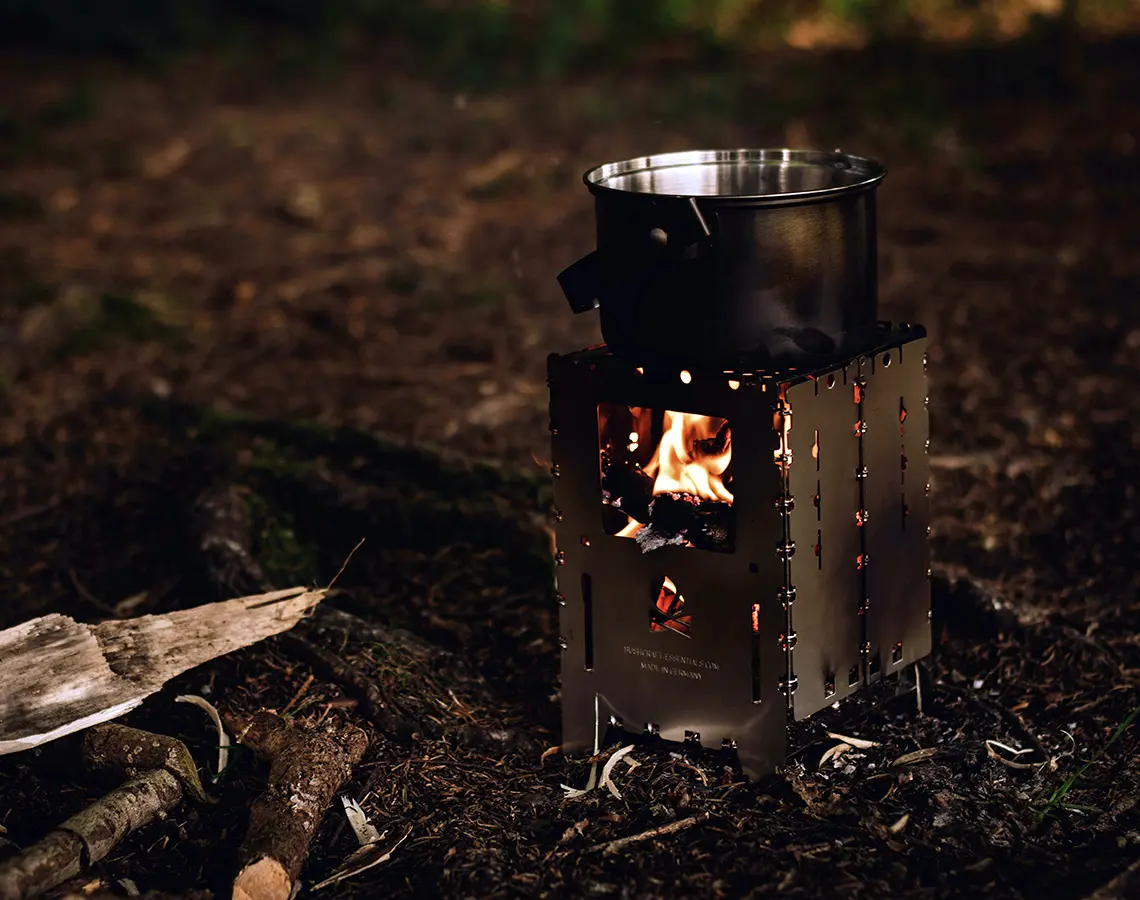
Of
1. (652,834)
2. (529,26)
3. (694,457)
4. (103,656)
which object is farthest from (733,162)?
(529,26)

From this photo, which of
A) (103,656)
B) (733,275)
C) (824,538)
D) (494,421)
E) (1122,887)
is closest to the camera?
(1122,887)

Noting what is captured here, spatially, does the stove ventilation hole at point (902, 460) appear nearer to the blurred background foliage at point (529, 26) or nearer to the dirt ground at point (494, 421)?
the dirt ground at point (494, 421)

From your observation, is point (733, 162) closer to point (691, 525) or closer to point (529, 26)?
point (691, 525)

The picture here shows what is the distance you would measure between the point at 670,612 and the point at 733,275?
90 centimetres

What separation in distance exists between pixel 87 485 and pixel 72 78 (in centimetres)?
960

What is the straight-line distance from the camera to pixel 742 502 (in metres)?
3.59

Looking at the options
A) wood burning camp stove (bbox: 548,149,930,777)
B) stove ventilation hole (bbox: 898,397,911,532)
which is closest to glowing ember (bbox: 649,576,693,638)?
wood burning camp stove (bbox: 548,149,930,777)

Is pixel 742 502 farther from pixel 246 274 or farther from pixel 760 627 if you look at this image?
pixel 246 274

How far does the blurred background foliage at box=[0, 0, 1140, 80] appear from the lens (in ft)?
44.4

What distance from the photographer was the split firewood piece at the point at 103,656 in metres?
3.71

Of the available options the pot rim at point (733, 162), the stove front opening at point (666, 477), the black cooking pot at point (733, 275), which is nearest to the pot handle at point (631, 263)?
the black cooking pot at point (733, 275)

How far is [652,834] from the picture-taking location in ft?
11.6

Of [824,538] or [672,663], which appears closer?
[824,538]

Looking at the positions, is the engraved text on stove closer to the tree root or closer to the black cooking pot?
the black cooking pot
